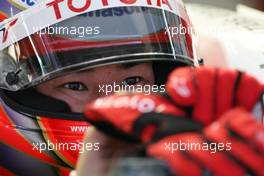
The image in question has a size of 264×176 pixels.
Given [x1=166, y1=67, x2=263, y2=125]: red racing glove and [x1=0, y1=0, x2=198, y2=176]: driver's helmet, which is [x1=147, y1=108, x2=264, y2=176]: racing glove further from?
[x1=0, y1=0, x2=198, y2=176]: driver's helmet

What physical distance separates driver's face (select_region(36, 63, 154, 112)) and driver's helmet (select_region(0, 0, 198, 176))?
0.07ft

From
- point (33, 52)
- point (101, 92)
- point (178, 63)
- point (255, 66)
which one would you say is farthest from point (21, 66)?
point (255, 66)

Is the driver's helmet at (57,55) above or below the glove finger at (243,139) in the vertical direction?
below

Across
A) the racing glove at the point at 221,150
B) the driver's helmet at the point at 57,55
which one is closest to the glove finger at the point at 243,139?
the racing glove at the point at 221,150

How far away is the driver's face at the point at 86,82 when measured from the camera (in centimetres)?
110

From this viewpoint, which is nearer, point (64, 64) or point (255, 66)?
point (64, 64)

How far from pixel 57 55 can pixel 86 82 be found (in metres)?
0.08

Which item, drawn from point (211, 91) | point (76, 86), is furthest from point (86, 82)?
point (211, 91)

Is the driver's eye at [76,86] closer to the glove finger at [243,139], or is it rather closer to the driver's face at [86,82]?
the driver's face at [86,82]

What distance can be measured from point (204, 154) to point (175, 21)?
762mm

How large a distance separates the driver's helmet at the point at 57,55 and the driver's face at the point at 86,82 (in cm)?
2

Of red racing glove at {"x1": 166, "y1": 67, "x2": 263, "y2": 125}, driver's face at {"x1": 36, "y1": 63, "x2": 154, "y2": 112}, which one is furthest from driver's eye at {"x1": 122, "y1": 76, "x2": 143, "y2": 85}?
red racing glove at {"x1": 166, "y1": 67, "x2": 263, "y2": 125}

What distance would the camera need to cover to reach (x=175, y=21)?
1169 mm

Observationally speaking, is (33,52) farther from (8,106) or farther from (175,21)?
(175,21)
